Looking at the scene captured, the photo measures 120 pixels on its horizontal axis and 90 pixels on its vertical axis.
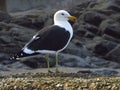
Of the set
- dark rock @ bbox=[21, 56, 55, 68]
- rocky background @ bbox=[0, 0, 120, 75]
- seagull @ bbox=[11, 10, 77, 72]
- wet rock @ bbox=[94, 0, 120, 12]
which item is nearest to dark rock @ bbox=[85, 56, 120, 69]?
rocky background @ bbox=[0, 0, 120, 75]

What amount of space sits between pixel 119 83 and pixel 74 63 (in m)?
12.8

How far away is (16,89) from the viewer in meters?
8.48

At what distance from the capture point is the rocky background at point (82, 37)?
68.8 ft

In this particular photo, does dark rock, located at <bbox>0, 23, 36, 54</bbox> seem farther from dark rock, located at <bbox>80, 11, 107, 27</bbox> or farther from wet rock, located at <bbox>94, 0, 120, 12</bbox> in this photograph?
wet rock, located at <bbox>94, 0, 120, 12</bbox>

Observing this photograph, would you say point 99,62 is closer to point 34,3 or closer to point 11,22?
point 11,22

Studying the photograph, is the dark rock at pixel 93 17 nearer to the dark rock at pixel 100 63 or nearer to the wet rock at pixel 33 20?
the wet rock at pixel 33 20

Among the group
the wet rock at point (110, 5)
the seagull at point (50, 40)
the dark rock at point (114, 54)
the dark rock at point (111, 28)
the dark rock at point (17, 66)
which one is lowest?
the seagull at point (50, 40)

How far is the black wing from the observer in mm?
11759

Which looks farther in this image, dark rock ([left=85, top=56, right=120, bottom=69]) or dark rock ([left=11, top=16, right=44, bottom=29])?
dark rock ([left=11, top=16, right=44, bottom=29])

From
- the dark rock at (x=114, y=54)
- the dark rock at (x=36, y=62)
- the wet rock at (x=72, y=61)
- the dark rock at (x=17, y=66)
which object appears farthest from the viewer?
the dark rock at (x=114, y=54)

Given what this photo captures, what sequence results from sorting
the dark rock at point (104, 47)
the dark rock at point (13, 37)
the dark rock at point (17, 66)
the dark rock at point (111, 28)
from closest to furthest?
1. the dark rock at point (17, 66)
2. the dark rock at point (13, 37)
3. the dark rock at point (104, 47)
4. the dark rock at point (111, 28)

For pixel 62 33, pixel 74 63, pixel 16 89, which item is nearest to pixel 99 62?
pixel 74 63

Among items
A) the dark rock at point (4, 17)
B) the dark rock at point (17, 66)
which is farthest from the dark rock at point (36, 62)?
the dark rock at point (4, 17)

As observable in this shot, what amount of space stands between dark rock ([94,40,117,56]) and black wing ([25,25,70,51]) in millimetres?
12513
